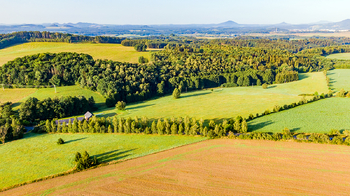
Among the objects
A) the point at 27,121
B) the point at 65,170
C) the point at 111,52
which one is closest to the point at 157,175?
the point at 65,170

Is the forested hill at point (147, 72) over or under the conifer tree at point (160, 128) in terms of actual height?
over

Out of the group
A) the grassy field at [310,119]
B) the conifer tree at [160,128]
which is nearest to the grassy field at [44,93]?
the conifer tree at [160,128]

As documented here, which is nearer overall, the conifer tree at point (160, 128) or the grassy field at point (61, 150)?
the grassy field at point (61, 150)

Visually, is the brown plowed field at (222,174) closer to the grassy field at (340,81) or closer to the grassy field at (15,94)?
the grassy field at (15,94)

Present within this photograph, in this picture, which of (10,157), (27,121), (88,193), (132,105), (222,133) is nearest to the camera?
(88,193)

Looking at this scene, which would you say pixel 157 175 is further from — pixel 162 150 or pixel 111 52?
pixel 111 52

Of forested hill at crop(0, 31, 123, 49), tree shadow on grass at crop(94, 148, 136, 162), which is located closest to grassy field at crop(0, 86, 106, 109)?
tree shadow on grass at crop(94, 148, 136, 162)

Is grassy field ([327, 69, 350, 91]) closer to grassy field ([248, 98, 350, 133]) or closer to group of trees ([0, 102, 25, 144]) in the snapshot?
grassy field ([248, 98, 350, 133])
